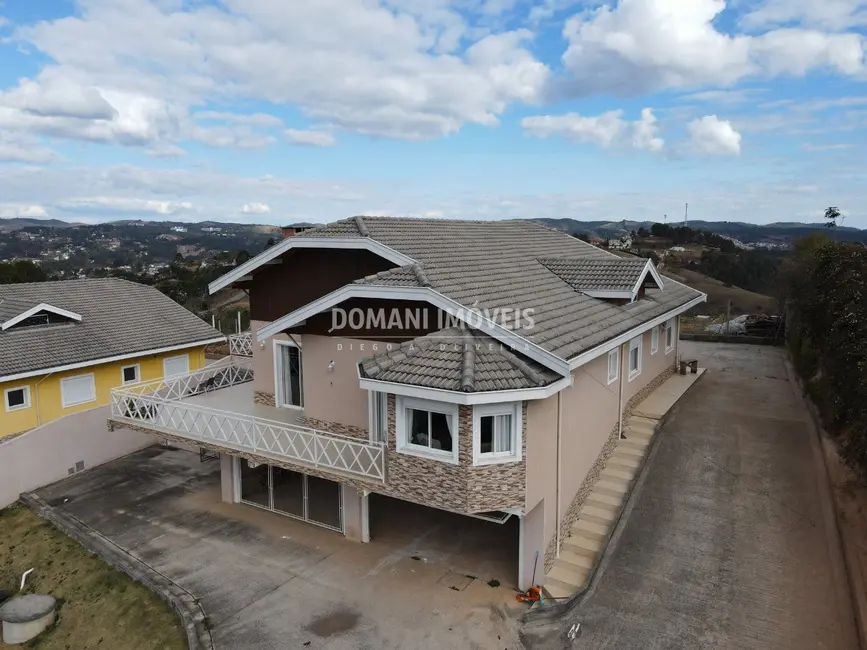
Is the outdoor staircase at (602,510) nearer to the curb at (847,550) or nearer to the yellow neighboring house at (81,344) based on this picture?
the curb at (847,550)

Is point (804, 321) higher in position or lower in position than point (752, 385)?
higher

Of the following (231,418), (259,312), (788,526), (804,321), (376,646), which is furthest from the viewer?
(804,321)

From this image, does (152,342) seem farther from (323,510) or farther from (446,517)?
(446,517)

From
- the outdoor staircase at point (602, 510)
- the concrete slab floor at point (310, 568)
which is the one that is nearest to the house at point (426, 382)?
the outdoor staircase at point (602, 510)

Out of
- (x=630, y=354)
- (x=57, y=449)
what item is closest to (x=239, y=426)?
(x=57, y=449)

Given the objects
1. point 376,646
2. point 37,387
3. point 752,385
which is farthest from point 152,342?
point 752,385

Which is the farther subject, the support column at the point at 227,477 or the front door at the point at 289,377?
the front door at the point at 289,377
